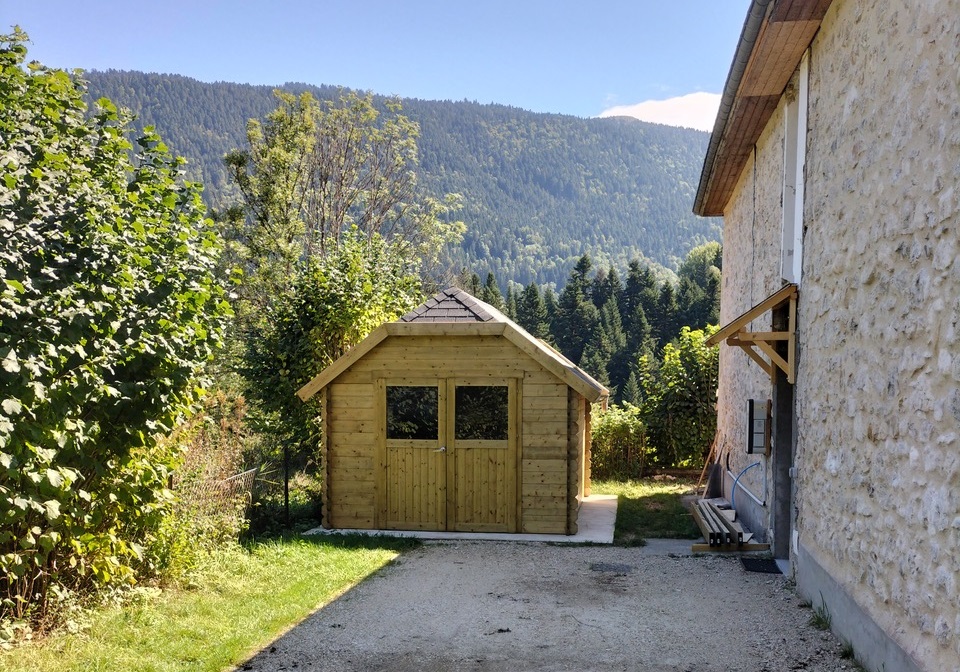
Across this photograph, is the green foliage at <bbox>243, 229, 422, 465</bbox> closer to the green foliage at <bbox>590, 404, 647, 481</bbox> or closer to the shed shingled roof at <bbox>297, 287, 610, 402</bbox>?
the shed shingled roof at <bbox>297, 287, 610, 402</bbox>

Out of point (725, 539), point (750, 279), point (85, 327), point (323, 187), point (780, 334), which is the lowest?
A: point (725, 539)

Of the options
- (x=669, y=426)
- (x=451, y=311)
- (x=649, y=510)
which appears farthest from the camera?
(x=669, y=426)

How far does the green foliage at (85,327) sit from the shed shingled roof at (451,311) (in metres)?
4.08

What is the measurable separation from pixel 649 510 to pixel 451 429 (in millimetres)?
4217

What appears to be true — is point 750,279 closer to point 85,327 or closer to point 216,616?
point 216,616

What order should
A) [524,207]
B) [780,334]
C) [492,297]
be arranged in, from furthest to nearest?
[524,207] → [492,297] → [780,334]

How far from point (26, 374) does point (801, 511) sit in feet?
21.0

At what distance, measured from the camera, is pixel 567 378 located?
35.5 ft

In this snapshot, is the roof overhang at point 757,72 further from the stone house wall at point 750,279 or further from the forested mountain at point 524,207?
the forested mountain at point 524,207

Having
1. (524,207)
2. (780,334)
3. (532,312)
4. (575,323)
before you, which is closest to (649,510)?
(780,334)

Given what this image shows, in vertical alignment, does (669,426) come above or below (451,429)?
below

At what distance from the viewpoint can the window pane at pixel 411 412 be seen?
1128 centimetres

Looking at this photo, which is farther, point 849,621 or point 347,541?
point 347,541

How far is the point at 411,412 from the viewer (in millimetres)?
11359
